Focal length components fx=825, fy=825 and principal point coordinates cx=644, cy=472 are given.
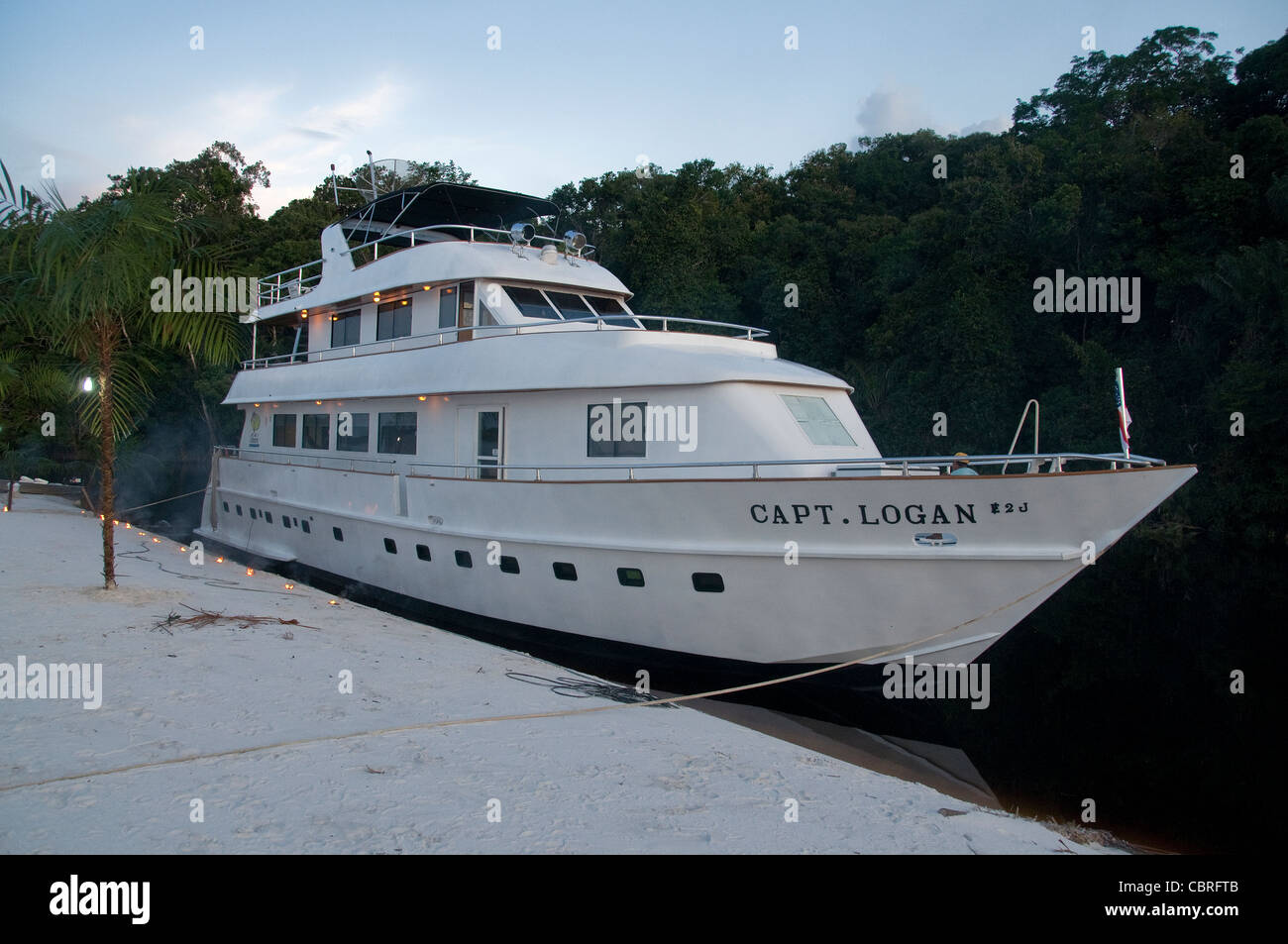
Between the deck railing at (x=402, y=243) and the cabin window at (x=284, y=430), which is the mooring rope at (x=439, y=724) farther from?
the cabin window at (x=284, y=430)

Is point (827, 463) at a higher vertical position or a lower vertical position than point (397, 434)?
lower

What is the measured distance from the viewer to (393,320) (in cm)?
1332

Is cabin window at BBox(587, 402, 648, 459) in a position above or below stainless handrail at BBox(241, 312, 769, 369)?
below

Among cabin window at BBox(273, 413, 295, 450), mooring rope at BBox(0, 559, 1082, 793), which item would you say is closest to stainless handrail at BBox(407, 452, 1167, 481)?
mooring rope at BBox(0, 559, 1082, 793)

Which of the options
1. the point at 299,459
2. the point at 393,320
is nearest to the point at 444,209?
the point at 393,320

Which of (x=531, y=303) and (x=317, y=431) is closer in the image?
(x=531, y=303)

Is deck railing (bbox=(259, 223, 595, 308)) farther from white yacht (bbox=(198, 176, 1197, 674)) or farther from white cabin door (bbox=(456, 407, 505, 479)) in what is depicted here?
white cabin door (bbox=(456, 407, 505, 479))

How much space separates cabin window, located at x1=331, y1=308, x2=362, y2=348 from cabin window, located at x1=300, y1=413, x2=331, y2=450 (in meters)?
1.33

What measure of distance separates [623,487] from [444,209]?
7776 mm

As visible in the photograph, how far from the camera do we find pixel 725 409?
9125mm

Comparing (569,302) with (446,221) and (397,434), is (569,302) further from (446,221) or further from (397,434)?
(446,221)

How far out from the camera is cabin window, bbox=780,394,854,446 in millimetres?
9602
